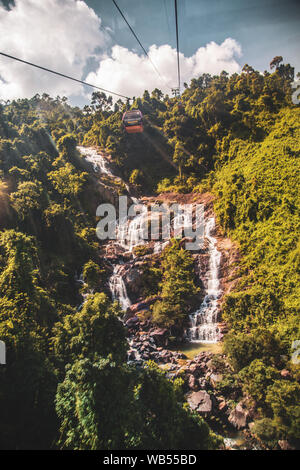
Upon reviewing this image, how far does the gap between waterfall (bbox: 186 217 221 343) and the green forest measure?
1.33 m

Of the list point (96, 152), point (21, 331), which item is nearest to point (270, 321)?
point (21, 331)

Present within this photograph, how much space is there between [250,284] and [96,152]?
44028mm

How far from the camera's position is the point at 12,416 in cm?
1045

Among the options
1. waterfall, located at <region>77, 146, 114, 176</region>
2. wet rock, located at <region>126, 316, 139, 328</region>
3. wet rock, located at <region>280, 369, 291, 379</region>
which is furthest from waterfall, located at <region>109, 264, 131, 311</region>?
waterfall, located at <region>77, 146, 114, 176</region>

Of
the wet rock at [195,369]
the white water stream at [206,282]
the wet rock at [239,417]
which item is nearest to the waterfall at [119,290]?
the white water stream at [206,282]

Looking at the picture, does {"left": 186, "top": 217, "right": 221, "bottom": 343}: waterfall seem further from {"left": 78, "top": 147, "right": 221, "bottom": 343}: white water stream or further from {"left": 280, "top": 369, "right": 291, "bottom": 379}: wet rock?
{"left": 280, "top": 369, "right": 291, "bottom": 379}: wet rock

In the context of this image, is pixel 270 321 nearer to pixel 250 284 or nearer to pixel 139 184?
pixel 250 284

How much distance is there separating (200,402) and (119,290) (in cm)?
1623

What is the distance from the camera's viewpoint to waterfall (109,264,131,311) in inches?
1058

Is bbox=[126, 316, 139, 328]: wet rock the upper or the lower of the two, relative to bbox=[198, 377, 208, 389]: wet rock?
upper

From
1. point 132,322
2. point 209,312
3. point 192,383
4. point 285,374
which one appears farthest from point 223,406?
point 132,322

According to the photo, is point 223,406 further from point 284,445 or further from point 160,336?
point 160,336

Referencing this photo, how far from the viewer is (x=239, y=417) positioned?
1222cm

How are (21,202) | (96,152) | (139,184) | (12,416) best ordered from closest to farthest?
(12,416) → (21,202) → (139,184) → (96,152)
